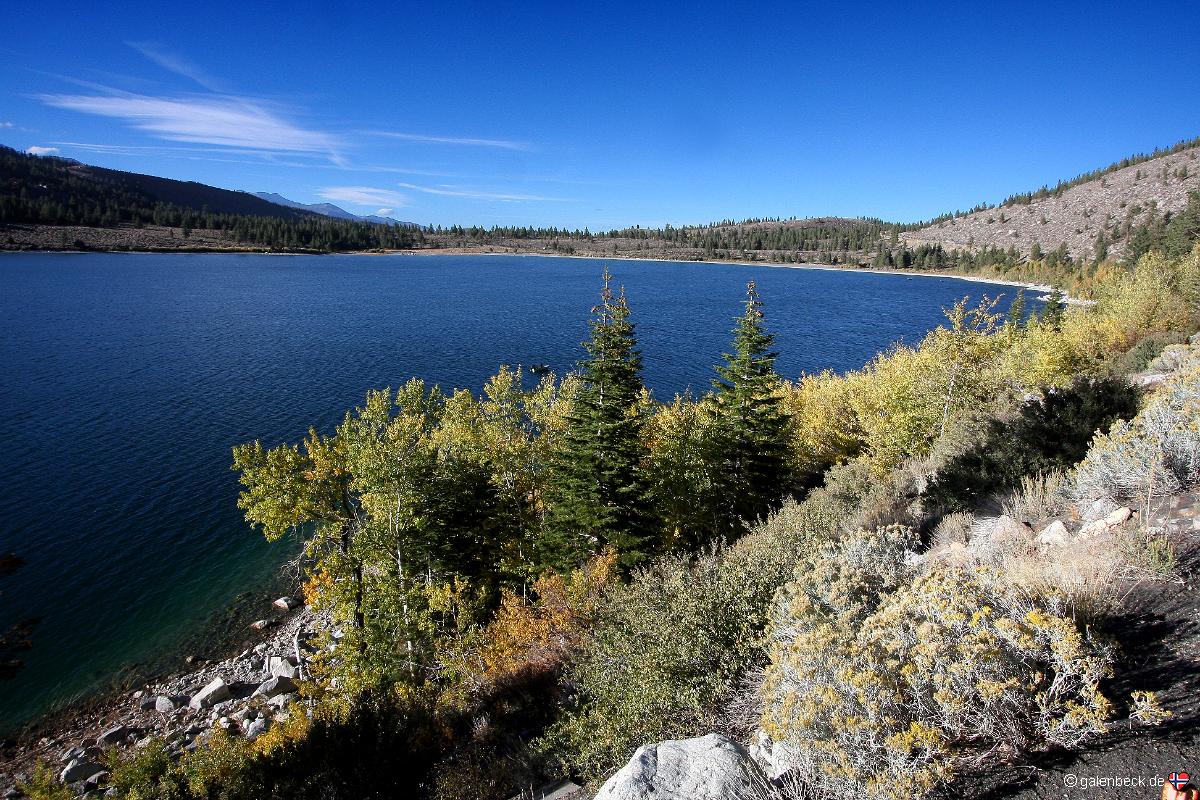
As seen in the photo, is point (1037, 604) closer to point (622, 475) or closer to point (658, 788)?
point (658, 788)

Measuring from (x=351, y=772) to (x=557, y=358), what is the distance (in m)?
53.0

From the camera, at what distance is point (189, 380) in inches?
2093

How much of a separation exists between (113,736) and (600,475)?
19.6 m

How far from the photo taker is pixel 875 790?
569cm

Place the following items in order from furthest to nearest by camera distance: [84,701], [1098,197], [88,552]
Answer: [1098,197] < [88,552] < [84,701]

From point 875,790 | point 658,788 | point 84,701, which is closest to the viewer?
point 875,790

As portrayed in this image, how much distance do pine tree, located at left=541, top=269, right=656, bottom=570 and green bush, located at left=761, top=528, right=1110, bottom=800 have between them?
57.8 feet

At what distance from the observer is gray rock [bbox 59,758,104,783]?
18594 millimetres

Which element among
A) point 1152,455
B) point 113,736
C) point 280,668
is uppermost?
point 1152,455

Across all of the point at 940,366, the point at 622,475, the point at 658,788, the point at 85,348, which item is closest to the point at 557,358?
the point at 622,475

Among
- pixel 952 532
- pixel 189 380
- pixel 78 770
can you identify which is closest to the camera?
pixel 952 532

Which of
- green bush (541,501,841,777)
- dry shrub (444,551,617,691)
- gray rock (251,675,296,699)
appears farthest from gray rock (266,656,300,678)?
green bush (541,501,841,777)

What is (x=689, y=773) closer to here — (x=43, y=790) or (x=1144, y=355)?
(x=43, y=790)

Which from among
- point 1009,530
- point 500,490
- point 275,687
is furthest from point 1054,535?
point 275,687
